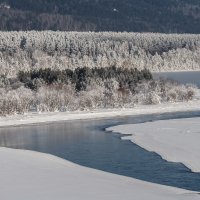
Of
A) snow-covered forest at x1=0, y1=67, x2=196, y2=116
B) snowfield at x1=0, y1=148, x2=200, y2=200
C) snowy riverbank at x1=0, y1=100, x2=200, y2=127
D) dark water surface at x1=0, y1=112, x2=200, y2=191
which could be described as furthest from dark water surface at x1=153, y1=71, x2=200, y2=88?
snowfield at x1=0, y1=148, x2=200, y2=200

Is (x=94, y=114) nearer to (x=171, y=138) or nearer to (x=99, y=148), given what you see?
(x=171, y=138)

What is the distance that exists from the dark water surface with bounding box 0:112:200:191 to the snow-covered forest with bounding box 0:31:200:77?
7322 centimetres

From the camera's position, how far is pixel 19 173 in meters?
26.6

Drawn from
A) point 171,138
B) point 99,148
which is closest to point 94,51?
point 171,138

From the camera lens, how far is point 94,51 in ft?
509

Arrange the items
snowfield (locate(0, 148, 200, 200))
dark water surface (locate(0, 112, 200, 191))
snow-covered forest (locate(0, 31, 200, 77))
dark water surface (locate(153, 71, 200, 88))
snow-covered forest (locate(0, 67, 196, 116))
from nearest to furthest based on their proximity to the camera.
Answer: snowfield (locate(0, 148, 200, 200)) → dark water surface (locate(0, 112, 200, 191)) → snow-covered forest (locate(0, 67, 196, 116)) → dark water surface (locate(153, 71, 200, 88)) → snow-covered forest (locate(0, 31, 200, 77))

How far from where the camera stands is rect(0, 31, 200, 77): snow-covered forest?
431 ft

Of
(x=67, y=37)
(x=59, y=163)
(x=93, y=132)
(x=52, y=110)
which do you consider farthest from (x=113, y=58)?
(x=59, y=163)

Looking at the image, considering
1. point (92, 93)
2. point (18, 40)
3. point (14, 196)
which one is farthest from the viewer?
point (18, 40)

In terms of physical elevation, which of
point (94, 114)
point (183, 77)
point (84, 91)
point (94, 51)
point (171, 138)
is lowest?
point (183, 77)

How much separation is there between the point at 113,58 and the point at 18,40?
69.7ft

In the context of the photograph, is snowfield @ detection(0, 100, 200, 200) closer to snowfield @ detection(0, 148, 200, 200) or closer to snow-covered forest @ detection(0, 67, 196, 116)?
snowfield @ detection(0, 148, 200, 200)

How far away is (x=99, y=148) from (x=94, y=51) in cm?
12102

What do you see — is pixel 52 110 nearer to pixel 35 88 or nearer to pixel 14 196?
pixel 35 88
